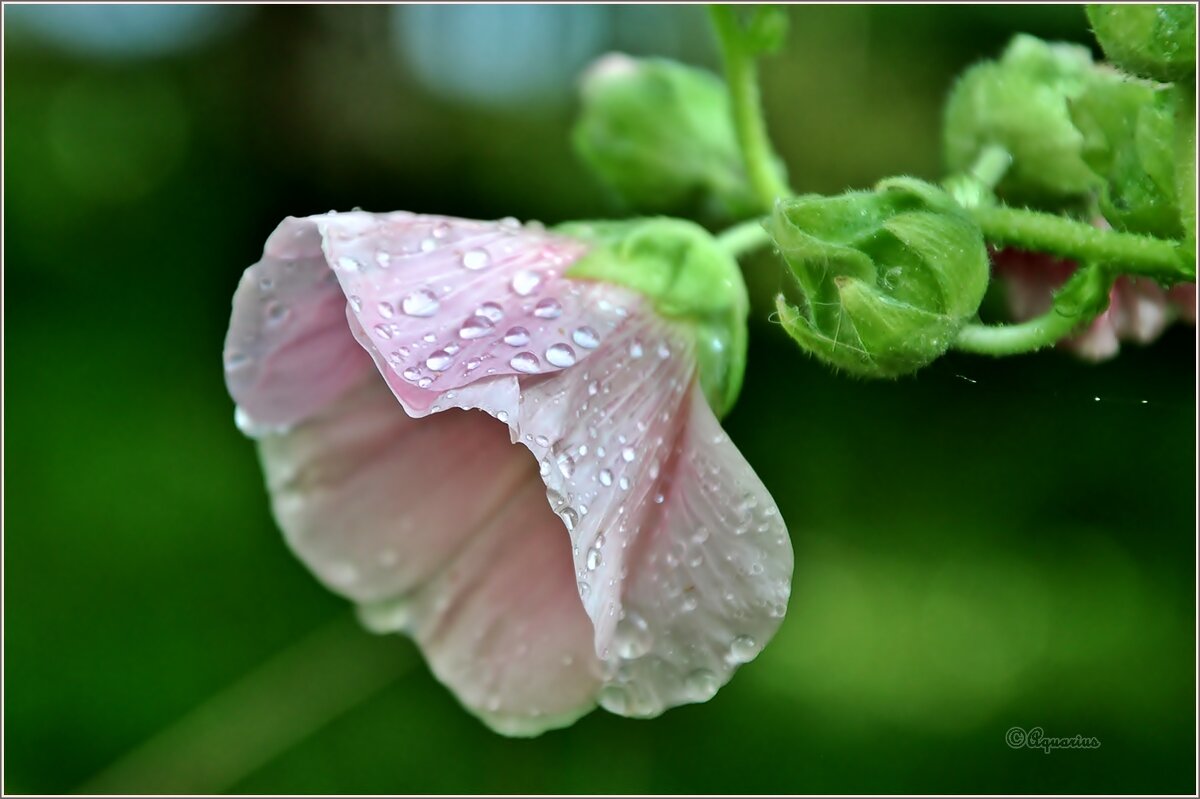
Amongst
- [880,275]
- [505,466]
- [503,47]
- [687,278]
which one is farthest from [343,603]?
[880,275]

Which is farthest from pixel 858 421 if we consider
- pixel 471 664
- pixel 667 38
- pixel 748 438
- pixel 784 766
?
pixel 471 664

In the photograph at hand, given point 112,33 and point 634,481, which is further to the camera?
point 112,33

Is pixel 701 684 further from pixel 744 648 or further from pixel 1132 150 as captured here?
pixel 1132 150

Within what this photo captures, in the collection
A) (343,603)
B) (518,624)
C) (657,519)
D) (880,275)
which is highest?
(880,275)

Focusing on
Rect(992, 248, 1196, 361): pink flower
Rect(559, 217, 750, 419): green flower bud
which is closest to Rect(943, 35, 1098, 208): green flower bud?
Rect(992, 248, 1196, 361): pink flower

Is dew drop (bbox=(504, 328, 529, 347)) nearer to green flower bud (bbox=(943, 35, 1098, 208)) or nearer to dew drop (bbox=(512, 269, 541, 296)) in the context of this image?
dew drop (bbox=(512, 269, 541, 296))

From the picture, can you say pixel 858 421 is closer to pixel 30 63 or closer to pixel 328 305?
pixel 328 305

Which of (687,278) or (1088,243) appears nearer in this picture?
(1088,243)
